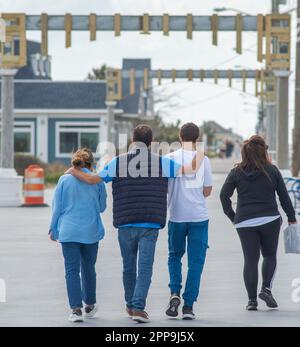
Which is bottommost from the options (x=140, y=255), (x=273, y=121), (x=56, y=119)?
(x=140, y=255)

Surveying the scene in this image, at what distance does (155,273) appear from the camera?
51.1 ft

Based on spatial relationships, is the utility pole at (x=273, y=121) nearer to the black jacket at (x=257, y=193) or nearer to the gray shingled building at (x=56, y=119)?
the gray shingled building at (x=56, y=119)

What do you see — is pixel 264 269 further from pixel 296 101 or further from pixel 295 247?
pixel 296 101

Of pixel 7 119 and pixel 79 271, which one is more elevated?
pixel 7 119

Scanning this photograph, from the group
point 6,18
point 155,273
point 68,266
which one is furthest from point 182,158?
point 6,18

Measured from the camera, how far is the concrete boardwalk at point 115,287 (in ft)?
37.5

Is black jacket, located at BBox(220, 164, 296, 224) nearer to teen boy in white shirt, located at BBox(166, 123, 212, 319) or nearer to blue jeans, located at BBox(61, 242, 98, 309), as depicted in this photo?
teen boy in white shirt, located at BBox(166, 123, 212, 319)

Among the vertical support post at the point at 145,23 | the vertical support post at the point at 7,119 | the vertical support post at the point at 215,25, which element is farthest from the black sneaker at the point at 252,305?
the vertical support post at the point at 145,23

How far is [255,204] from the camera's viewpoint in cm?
1213

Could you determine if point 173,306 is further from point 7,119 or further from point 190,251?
point 7,119

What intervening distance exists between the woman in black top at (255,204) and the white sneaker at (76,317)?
70.4 inches

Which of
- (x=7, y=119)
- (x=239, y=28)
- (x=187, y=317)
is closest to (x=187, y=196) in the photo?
(x=187, y=317)

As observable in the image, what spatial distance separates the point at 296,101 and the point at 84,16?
6.37m

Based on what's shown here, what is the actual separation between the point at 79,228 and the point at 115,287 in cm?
278
